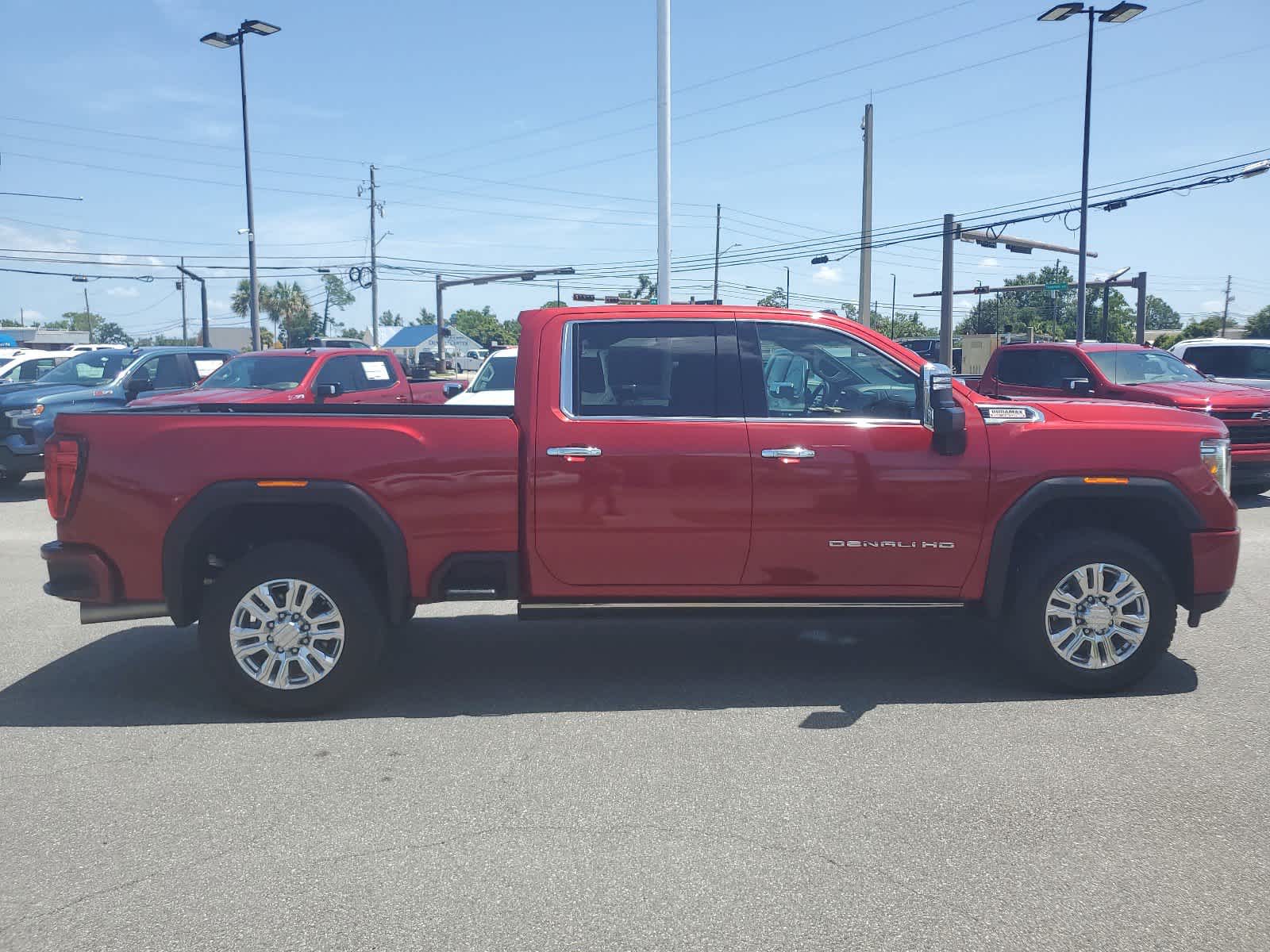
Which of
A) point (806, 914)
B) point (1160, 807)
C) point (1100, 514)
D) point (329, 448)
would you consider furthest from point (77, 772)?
point (1100, 514)

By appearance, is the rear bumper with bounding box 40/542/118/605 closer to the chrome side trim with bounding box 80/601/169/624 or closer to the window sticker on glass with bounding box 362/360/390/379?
the chrome side trim with bounding box 80/601/169/624

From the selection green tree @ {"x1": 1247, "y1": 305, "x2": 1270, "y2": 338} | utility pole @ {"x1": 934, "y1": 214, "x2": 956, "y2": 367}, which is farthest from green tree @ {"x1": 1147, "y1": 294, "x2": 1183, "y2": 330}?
utility pole @ {"x1": 934, "y1": 214, "x2": 956, "y2": 367}

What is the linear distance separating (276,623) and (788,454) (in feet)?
8.62

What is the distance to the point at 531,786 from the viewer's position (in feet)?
14.3

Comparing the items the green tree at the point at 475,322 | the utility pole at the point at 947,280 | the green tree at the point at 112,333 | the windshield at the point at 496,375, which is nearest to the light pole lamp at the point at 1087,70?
the utility pole at the point at 947,280

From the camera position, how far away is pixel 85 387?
581 inches

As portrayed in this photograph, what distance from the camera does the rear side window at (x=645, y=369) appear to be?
17.5ft

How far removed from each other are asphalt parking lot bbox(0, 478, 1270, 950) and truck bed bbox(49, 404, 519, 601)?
0.91 metres

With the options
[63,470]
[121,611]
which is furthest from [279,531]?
[63,470]

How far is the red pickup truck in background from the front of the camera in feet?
41.3

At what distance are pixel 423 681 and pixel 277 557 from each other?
115 cm

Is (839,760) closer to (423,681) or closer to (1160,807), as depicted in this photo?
(1160,807)

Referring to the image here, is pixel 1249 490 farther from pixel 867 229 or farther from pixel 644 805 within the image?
pixel 867 229

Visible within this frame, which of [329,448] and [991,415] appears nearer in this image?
[329,448]
